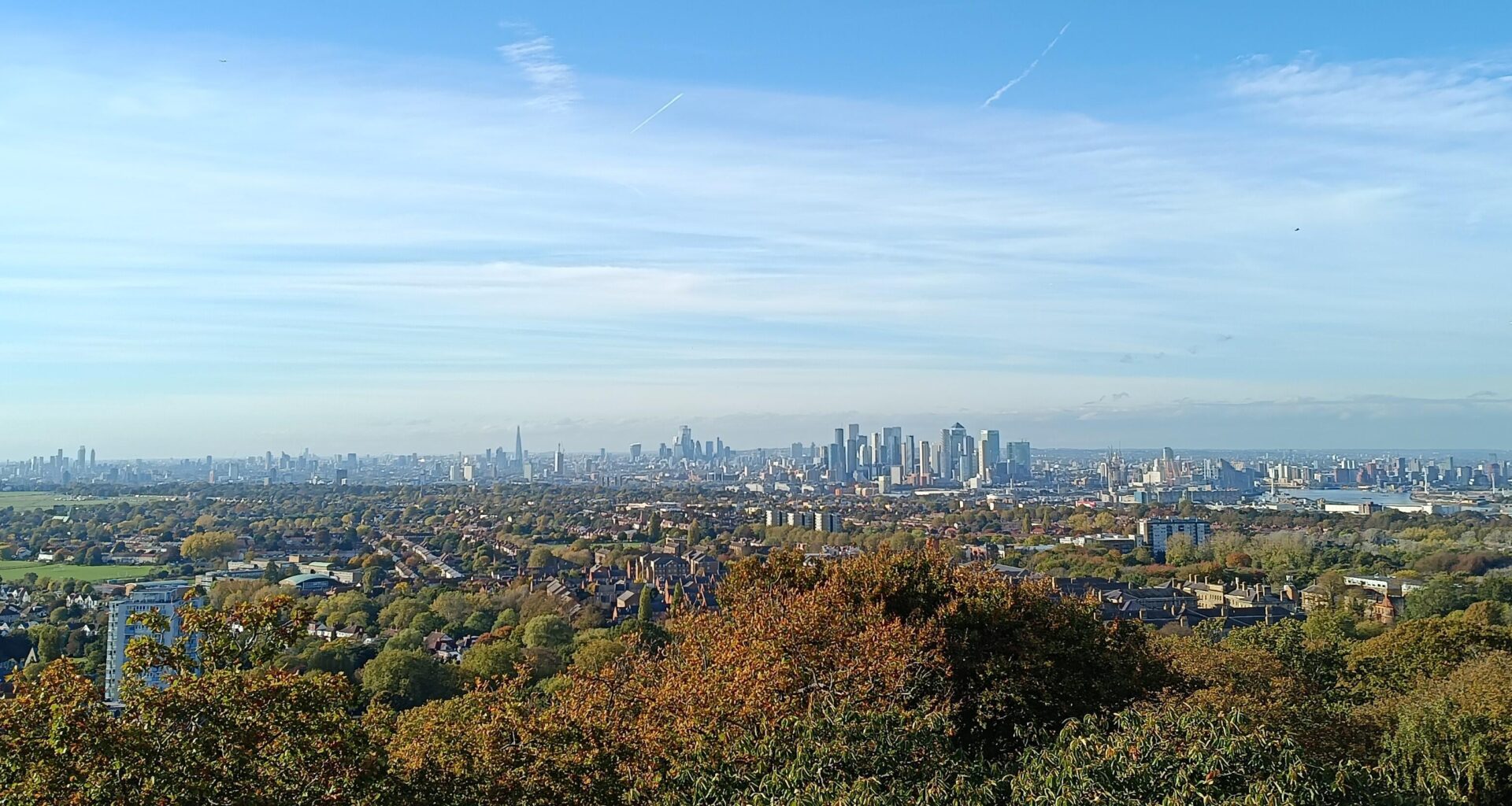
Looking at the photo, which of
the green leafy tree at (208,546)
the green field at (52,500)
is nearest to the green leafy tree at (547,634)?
the green leafy tree at (208,546)

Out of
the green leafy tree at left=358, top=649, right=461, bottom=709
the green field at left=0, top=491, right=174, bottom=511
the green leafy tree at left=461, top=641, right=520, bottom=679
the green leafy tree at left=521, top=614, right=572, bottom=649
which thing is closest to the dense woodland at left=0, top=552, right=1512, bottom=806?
the green leafy tree at left=358, top=649, right=461, bottom=709

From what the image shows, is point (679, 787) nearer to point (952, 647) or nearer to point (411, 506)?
point (952, 647)

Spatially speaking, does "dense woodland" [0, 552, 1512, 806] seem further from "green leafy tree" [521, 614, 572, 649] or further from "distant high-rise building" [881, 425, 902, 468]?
"distant high-rise building" [881, 425, 902, 468]

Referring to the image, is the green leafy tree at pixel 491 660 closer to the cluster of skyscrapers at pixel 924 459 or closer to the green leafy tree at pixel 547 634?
the green leafy tree at pixel 547 634

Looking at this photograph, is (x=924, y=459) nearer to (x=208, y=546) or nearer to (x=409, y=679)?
(x=208, y=546)

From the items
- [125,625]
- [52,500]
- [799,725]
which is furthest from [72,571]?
[52,500]

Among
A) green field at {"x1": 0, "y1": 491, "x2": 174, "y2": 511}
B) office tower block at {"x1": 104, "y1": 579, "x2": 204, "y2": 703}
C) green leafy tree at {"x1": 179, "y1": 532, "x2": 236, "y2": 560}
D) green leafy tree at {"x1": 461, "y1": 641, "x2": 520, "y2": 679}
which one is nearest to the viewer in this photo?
office tower block at {"x1": 104, "y1": 579, "x2": 204, "y2": 703}
